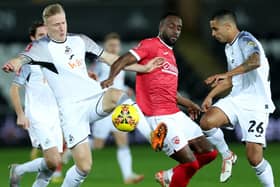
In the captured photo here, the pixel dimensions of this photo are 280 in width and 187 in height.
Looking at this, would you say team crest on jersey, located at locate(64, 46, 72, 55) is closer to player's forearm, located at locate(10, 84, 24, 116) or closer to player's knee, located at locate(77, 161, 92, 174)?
player's forearm, located at locate(10, 84, 24, 116)

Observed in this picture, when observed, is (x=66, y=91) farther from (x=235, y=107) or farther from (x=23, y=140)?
(x=23, y=140)

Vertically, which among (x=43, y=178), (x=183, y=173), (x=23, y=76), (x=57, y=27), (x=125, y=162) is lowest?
(x=125, y=162)

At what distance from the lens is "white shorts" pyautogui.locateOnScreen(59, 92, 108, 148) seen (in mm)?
12125

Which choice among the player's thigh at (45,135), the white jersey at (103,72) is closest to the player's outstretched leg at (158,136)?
the player's thigh at (45,135)

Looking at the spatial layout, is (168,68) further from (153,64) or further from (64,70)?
(64,70)

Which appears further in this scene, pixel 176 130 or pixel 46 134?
pixel 46 134

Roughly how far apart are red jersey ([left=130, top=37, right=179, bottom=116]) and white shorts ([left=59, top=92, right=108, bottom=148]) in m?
0.86

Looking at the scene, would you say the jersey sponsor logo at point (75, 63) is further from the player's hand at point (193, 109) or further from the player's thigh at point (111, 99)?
the player's hand at point (193, 109)

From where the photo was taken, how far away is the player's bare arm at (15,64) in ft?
37.2

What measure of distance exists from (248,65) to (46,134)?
2636 mm

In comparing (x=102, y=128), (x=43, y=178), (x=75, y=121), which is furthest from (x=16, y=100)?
(x=102, y=128)

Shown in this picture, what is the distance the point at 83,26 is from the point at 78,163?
12142 mm

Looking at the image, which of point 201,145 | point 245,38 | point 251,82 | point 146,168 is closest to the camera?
point 245,38

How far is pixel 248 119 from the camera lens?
12742 millimetres
